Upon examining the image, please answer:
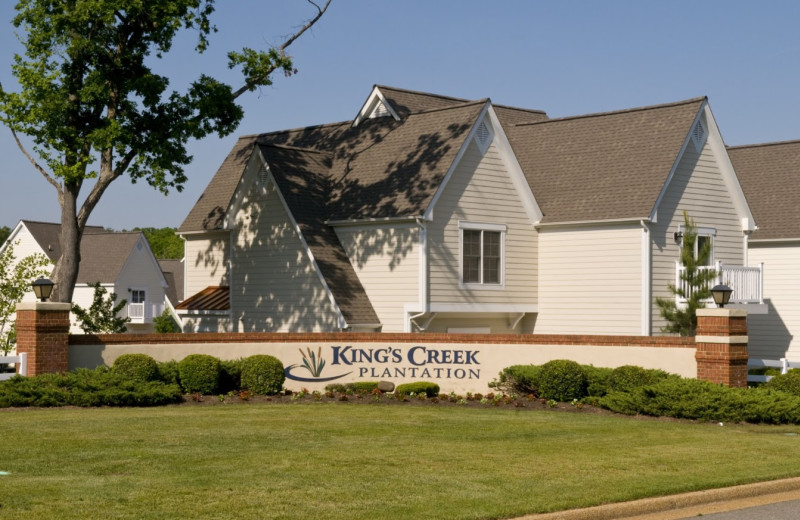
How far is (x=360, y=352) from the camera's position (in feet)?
87.7

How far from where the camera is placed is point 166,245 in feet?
520

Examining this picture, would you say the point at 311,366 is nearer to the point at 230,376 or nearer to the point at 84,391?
the point at 230,376

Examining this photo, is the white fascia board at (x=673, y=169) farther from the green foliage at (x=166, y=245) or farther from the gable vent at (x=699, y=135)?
the green foliage at (x=166, y=245)

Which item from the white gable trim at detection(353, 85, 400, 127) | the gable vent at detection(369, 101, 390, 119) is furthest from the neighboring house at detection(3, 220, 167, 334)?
the gable vent at detection(369, 101, 390, 119)

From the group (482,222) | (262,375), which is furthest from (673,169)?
(262,375)

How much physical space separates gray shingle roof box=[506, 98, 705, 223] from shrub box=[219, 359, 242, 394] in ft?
38.6

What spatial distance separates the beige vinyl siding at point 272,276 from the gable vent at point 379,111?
5.40 m

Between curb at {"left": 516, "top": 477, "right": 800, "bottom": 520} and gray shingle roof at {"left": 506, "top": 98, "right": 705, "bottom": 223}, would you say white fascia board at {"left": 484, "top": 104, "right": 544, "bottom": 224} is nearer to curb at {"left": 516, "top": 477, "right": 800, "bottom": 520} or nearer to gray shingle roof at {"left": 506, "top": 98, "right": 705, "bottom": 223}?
gray shingle roof at {"left": 506, "top": 98, "right": 705, "bottom": 223}

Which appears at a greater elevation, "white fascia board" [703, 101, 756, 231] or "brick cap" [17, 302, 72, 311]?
"white fascia board" [703, 101, 756, 231]

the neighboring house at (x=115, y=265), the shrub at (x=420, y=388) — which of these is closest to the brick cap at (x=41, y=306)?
the shrub at (x=420, y=388)

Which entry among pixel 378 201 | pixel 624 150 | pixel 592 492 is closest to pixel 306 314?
pixel 378 201

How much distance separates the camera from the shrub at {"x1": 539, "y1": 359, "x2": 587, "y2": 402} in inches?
950

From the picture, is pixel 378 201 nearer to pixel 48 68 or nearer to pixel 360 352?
pixel 360 352

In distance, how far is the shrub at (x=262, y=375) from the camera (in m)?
25.3
